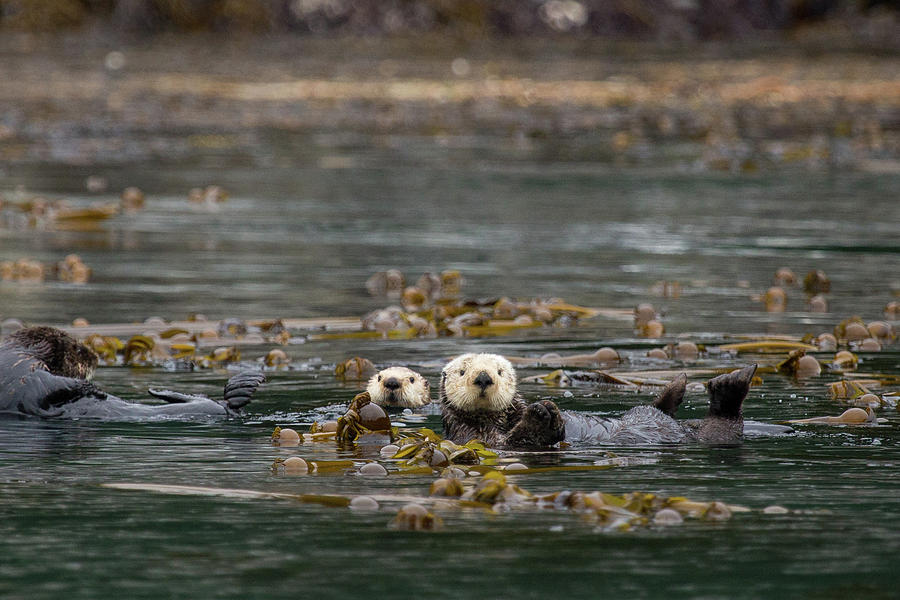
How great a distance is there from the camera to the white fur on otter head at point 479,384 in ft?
18.3

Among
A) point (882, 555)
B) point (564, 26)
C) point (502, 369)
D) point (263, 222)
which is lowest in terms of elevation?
point (882, 555)

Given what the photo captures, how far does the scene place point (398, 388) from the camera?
6.46m

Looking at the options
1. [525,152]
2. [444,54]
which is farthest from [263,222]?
[444,54]

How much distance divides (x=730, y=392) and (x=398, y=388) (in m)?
1.52

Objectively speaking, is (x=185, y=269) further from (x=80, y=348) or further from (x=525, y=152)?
(x=525, y=152)

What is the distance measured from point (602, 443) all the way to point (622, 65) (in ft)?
103

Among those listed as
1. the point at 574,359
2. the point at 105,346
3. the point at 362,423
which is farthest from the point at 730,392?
the point at 105,346

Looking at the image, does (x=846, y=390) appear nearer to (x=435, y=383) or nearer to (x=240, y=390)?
(x=435, y=383)

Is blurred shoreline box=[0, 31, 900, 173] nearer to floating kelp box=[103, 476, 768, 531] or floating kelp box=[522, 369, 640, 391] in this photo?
floating kelp box=[522, 369, 640, 391]

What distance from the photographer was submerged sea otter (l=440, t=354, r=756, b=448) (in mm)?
5410

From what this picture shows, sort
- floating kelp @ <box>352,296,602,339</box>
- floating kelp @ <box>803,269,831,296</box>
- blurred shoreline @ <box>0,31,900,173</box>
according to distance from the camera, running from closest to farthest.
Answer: floating kelp @ <box>352,296,602,339</box> → floating kelp @ <box>803,269,831,296</box> → blurred shoreline @ <box>0,31,900,173</box>

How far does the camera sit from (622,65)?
36062mm

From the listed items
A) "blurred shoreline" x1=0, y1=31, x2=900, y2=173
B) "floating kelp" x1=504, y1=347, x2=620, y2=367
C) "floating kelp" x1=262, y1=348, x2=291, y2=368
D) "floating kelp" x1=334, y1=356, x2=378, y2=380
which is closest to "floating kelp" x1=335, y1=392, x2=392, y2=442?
"floating kelp" x1=334, y1=356, x2=378, y2=380

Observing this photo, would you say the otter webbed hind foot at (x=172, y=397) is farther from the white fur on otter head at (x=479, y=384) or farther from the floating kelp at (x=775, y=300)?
the floating kelp at (x=775, y=300)
